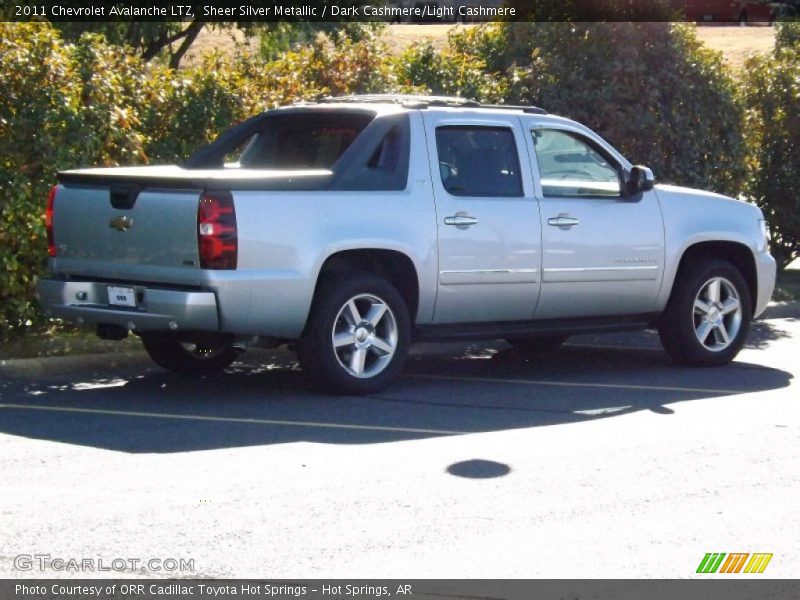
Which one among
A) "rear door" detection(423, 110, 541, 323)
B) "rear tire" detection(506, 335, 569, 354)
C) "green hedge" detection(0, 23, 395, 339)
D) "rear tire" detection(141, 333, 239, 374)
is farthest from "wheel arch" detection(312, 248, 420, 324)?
"green hedge" detection(0, 23, 395, 339)

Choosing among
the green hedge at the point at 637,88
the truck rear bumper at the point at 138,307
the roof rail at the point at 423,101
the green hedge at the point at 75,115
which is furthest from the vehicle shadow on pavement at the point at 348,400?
the green hedge at the point at 637,88

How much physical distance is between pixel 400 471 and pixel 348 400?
6.93ft

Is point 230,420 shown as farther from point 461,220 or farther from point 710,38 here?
point 710,38

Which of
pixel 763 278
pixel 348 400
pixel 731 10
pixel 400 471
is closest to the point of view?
pixel 400 471

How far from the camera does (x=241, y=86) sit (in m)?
13.9

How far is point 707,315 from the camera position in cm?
1178

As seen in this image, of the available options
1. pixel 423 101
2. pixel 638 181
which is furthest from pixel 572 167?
pixel 423 101

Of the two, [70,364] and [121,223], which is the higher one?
[121,223]

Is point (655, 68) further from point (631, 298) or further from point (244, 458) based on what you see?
point (244, 458)

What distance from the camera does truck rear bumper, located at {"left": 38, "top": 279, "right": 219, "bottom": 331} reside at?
364 inches

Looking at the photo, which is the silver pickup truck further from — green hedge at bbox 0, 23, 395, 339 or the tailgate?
green hedge at bbox 0, 23, 395, 339

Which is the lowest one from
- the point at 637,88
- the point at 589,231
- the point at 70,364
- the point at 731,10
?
the point at 70,364

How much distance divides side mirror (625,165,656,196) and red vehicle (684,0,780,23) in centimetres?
4032

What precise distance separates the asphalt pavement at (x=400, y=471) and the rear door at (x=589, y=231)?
2.11 feet
